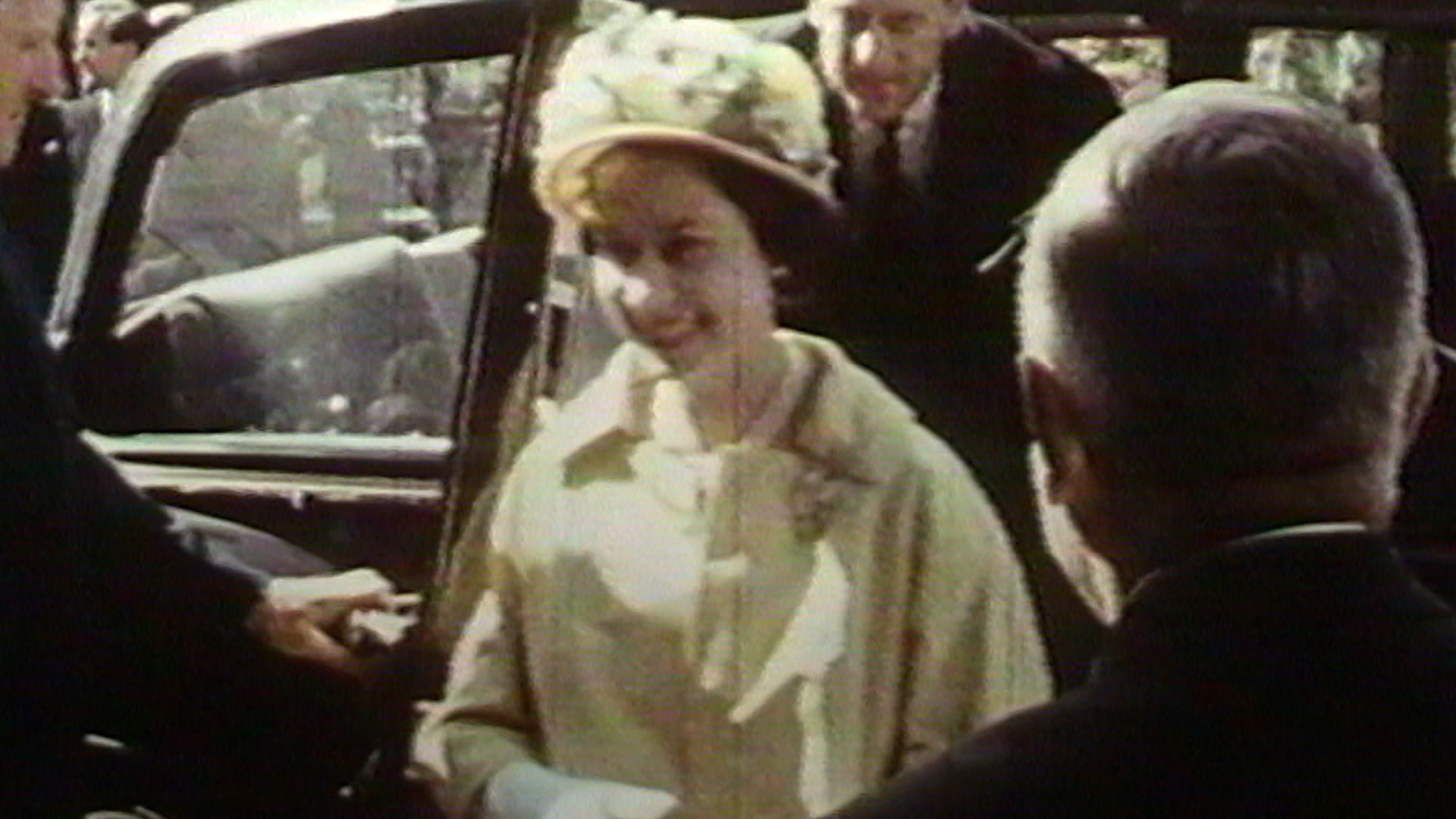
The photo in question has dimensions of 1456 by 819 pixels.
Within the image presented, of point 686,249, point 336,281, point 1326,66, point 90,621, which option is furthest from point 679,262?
point 90,621

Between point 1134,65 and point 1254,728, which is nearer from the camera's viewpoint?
point 1254,728

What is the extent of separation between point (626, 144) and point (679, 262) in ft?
0.43

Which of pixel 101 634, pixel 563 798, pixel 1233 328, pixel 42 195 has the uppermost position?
pixel 42 195

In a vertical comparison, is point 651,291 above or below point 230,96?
below

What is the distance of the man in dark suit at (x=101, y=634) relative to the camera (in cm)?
265

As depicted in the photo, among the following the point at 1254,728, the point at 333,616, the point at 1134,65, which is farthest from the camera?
the point at 333,616

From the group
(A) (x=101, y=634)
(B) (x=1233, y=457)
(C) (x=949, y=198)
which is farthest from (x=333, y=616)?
(B) (x=1233, y=457)

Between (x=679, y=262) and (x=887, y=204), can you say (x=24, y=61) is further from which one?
(x=887, y=204)

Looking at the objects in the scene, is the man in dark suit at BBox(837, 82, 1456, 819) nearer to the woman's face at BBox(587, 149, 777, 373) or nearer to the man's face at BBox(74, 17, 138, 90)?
the woman's face at BBox(587, 149, 777, 373)

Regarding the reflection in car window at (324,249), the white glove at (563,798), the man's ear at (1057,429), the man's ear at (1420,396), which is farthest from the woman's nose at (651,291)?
the man's ear at (1420,396)

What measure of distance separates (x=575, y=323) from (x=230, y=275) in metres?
0.43

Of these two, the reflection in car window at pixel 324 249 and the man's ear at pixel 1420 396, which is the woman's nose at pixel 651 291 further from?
the man's ear at pixel 1420 396

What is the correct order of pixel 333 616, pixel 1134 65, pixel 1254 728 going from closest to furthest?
pixel 1254 728 → pixel 1134 65 → pixel 333 616

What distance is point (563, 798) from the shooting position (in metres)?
2.50
